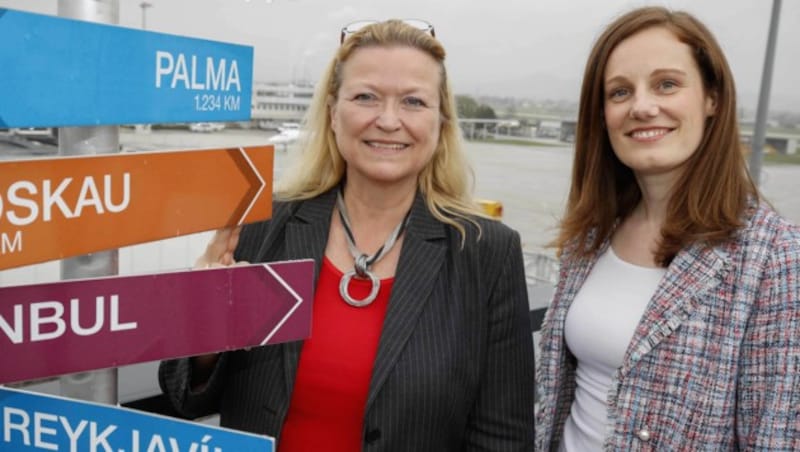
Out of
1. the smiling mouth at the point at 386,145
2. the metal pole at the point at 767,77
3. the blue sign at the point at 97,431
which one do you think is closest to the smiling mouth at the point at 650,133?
the smiling mouth at the point at 386,145

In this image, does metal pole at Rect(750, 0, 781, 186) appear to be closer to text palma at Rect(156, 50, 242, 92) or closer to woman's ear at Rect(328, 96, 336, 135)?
woman's ear at Rect(328, 96, 336, 135)

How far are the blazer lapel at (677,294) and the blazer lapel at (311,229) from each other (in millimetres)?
635

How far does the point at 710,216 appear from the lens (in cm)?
131

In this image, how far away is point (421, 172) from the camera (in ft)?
5.01

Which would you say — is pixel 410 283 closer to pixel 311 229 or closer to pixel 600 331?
pixel 311 229

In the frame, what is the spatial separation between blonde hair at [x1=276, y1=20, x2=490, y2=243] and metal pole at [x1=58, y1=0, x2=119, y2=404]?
0.54 meters

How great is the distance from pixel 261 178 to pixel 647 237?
834 millimetres

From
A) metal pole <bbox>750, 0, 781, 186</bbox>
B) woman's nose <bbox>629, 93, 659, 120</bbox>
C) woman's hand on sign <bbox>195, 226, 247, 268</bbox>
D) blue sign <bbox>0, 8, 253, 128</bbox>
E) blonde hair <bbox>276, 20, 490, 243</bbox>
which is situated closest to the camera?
blue sign <bbox>0, 8, 253, 128</bbox>

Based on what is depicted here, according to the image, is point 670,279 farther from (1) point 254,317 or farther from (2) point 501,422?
(1) point 254,317

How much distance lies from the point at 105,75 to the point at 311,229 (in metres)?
0.62

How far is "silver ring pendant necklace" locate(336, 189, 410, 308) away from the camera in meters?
1.35

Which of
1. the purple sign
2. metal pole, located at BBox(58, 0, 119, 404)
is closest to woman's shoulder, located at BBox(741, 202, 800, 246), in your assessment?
the purple sign

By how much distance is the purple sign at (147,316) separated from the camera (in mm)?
844

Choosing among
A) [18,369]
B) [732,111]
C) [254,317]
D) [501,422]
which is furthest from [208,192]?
[732,111]
